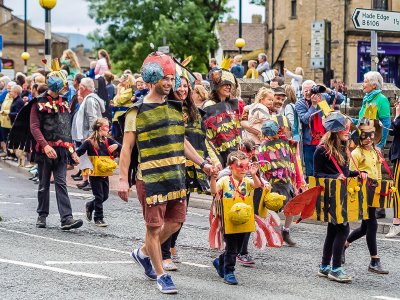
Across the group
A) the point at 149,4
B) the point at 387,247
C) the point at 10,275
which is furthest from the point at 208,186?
the point at 149,4

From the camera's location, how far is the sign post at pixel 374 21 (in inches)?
551

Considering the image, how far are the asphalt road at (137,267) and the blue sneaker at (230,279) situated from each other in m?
0.07

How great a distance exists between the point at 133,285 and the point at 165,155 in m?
1.23

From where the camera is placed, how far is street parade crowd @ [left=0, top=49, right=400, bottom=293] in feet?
27.0

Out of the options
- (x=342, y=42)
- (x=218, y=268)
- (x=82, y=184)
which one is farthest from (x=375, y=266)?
(x=342, y=42)

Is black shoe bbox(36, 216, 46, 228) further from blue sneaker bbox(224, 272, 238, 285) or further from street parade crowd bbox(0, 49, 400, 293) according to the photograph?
blue sneaker bbox(224, 272, 238, 285)

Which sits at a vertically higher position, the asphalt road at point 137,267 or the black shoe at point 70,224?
the black shoe at point 70,224

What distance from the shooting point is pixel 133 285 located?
845 cm

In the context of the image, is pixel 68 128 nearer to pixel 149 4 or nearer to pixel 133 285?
pixel 133 285

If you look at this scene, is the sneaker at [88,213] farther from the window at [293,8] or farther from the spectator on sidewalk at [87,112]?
the window at [293,8]

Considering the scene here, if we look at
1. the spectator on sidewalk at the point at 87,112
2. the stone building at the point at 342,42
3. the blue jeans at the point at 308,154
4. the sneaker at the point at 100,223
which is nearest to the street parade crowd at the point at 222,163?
the sneaker at the point at 100,223

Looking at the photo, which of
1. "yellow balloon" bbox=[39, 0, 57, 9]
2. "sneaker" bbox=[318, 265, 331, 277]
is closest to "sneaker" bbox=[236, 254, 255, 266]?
"sneaker" bbox=[318, 265, 331, 277]

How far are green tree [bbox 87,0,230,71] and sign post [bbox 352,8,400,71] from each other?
42853mm

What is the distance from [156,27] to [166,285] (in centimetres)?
5196
